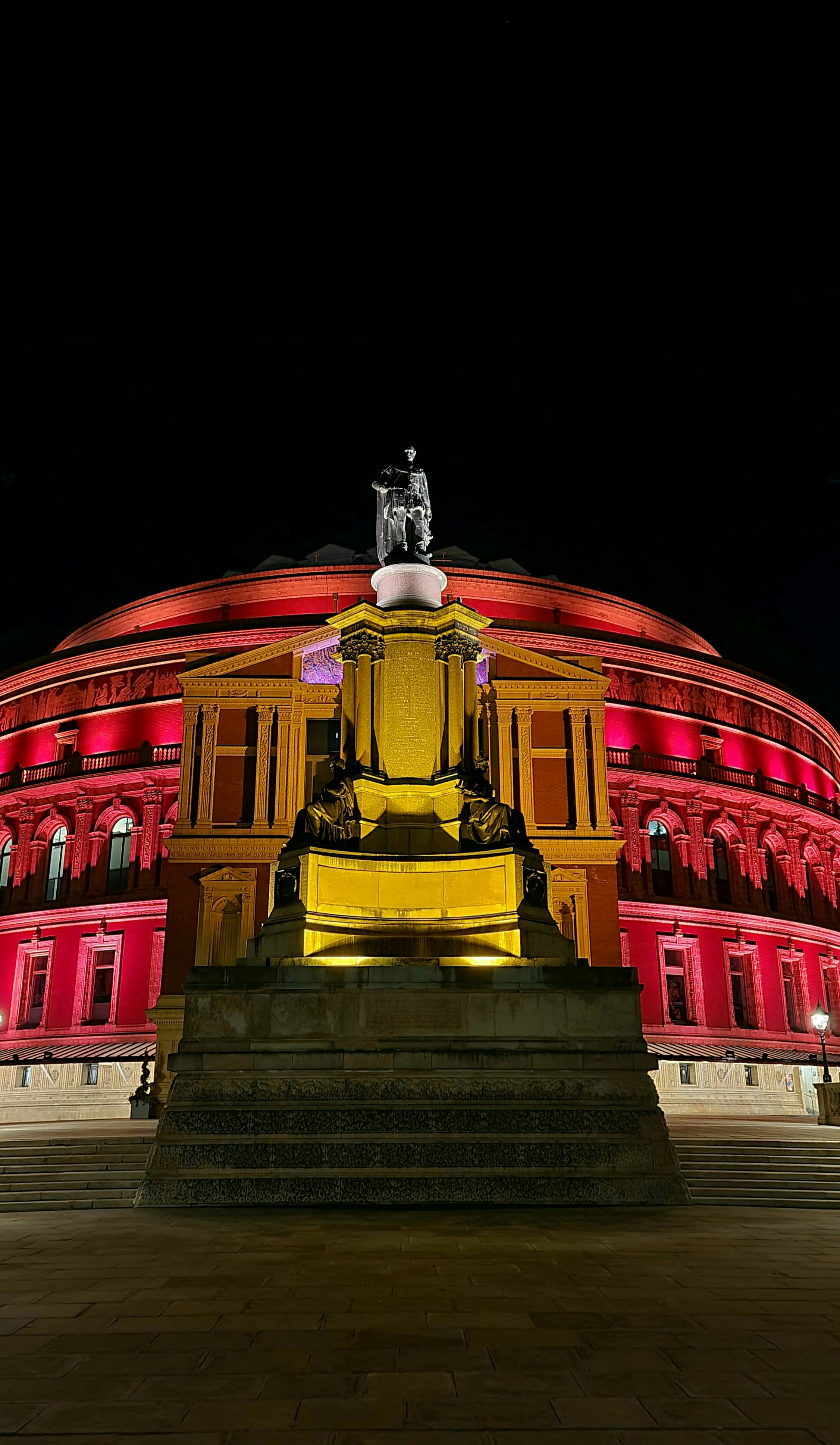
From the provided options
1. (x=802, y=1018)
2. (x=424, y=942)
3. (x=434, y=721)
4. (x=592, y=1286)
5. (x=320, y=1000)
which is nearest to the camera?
(x=592, y=1286)

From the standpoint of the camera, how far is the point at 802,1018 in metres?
56.4

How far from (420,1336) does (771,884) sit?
54.7m

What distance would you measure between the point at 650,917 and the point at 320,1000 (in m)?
37.1

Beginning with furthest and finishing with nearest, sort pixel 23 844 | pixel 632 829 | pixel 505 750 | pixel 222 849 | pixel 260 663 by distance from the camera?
pixel 23 844 → pixel 632 829 → pixel 260 663 → pixel 505 750 → pixel 222 849

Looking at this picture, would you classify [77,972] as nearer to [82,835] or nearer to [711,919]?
[82,835]

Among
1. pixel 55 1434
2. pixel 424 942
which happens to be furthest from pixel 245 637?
pixel 55 1434

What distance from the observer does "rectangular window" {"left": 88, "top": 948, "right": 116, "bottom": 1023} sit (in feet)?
165

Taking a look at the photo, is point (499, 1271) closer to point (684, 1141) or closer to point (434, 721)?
point (684, 1141)

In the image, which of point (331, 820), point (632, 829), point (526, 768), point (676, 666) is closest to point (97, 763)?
point (526, 768)

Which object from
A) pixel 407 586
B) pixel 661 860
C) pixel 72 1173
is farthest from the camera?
pixel 661 860

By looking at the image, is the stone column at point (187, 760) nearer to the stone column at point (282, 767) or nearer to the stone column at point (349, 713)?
the stone column at point (282, 767)

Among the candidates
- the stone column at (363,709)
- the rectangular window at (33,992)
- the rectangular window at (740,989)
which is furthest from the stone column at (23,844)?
the stone column at (363,709)

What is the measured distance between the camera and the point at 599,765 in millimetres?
44969

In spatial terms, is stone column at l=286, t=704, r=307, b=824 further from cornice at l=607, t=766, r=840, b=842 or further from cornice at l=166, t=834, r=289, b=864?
cornice at l=607, t=766, r=840, b=842
